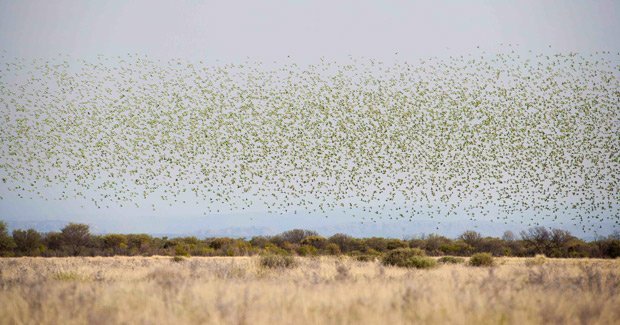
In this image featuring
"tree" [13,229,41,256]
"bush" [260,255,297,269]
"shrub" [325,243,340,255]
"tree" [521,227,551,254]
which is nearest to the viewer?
"bush" [260,255,297,269]

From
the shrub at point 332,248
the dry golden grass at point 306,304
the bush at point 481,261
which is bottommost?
the dry golden grass at point 306,304

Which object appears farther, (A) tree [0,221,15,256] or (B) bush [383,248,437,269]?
(A) tree [0,221,15,256]

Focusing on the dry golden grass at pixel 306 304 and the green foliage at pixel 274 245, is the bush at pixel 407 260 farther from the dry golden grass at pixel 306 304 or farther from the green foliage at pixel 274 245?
the green foliage at pixel 274 245

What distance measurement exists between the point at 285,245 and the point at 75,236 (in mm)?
22321

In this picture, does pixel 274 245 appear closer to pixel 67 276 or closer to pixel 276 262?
pixel 276 262

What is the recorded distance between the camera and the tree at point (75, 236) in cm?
5875

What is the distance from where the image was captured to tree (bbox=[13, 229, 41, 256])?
53034mm

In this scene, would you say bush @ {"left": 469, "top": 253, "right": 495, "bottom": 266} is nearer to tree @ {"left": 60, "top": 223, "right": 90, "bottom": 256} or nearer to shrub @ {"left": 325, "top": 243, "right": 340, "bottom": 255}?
shrub @ {"left": 325, "top": 243, "right": 340, "bottom": 255}

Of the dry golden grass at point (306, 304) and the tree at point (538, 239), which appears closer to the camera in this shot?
the dry golden grass at point (306, 304)

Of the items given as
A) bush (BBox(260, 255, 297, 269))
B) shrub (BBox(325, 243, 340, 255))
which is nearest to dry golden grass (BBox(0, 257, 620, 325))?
bush (BBox(260, 255, 297, 269))

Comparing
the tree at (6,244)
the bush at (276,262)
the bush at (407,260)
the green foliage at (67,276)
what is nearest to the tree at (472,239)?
the bush at (407,260)

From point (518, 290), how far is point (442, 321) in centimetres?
391

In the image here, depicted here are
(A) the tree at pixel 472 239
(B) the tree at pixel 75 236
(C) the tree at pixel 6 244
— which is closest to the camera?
(C) the tree at pixel 6 244

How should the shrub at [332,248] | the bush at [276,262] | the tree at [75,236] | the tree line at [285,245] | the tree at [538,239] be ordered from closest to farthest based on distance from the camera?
the bush at [276,262] → the tree line at [285,245] → the tree at [538,239] → the tree at [75,236] → the shrub at [332,248]
